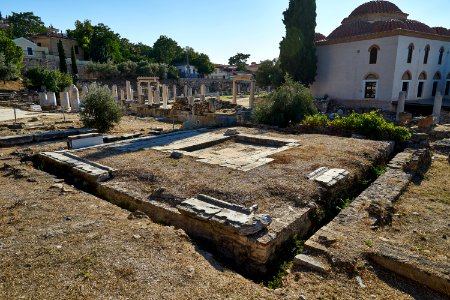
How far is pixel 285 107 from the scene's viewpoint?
47.3 ft

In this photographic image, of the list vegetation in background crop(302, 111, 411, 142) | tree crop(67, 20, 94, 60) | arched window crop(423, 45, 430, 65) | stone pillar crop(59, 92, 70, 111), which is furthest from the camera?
tree crop(67, 20, 94, 60)

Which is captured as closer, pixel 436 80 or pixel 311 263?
pixel 311 263

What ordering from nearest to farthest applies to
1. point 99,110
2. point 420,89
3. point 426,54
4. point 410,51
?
point 99,110, point 410,51, point 426,54, point 420,89

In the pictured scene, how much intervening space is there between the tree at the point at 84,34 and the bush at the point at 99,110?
4374 centimetres

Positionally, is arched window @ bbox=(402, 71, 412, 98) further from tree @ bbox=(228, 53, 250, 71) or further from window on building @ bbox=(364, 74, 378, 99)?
tree @ bbox=(228, 53, 250, 71)

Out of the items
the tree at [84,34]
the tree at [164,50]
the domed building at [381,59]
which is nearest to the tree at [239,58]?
the tree at [164,50]

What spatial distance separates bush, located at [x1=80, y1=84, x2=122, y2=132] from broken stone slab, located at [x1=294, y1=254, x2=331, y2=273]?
11.0 m

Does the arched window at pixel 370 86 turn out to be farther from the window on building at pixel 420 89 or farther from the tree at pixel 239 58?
the tree at pixel 239 58

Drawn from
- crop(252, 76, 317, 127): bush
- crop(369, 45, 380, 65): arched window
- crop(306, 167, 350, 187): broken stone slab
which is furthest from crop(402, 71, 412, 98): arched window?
crop(306, 167, 350, 187): broken stone slab

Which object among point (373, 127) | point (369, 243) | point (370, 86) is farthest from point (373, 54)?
point (369, 243)

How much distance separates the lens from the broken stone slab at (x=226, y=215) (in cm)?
421

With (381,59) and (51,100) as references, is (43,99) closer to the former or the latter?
(51,100)

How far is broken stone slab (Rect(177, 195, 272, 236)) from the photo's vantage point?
421 centimetres

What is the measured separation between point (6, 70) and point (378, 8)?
36.1 m
